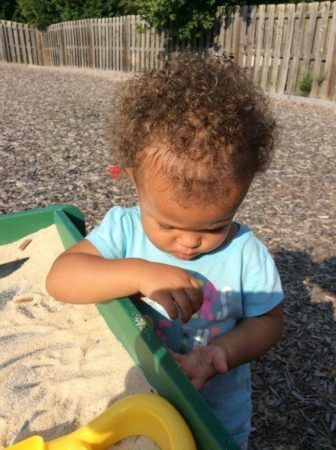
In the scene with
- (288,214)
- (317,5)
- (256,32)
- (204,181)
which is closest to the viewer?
(204,181)

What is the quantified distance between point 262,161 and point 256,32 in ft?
30.2

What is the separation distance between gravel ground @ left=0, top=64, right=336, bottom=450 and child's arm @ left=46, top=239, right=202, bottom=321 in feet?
3.82

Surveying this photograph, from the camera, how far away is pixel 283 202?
14.5ft

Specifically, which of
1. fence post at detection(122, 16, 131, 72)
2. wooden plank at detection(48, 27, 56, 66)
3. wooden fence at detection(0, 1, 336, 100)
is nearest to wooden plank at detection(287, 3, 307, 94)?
wooden fence at detection(0, 1, 336, 100)

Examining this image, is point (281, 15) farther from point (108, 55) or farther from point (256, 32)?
point (108, 55)

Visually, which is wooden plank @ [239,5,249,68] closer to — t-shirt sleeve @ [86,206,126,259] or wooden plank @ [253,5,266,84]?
wooden plank @ [253,5,266,84]

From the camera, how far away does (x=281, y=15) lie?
902 centimetres

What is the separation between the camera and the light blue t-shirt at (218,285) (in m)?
1.38

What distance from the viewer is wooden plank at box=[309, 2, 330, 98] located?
8234mm

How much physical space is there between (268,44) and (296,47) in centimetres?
65

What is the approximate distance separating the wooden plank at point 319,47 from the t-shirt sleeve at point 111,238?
807cm

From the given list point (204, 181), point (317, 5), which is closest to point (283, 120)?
point (317, 5)

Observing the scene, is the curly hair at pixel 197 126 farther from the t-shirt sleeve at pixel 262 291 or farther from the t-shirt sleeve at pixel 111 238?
the t-shirt sleeve at pixel 262 291

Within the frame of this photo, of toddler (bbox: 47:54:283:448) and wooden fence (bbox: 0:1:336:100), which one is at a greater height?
toddler (bbox: 47:54:283:448)
